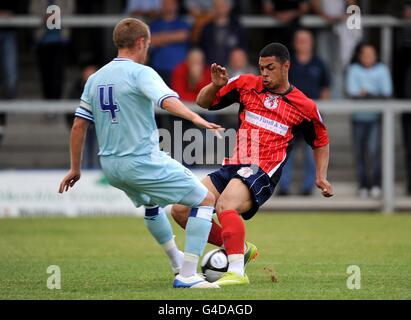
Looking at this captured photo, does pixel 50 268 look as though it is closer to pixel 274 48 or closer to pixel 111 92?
pixel 111 92

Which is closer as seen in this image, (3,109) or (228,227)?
(228,227)

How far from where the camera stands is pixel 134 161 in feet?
26.7

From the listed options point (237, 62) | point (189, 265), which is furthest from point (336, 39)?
point (189, 265)

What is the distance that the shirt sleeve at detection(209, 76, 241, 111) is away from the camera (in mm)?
9227

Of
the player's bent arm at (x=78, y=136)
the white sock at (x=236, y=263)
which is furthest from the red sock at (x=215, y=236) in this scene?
the player's bent arm at (x=78, y=136)

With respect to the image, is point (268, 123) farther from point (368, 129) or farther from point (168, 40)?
point (168, 40)

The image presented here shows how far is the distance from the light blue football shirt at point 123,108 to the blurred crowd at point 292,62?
7.95m

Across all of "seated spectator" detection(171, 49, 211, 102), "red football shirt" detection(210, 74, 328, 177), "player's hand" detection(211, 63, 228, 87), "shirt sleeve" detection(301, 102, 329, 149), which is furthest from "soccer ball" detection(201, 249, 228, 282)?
"seated spectator" detection(171, 49, 211, 102)

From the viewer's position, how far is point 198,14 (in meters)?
17.8

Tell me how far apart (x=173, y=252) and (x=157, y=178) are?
0.97 m

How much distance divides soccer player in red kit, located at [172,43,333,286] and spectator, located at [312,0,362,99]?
864cm

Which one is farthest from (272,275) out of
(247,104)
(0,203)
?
(0,203)
